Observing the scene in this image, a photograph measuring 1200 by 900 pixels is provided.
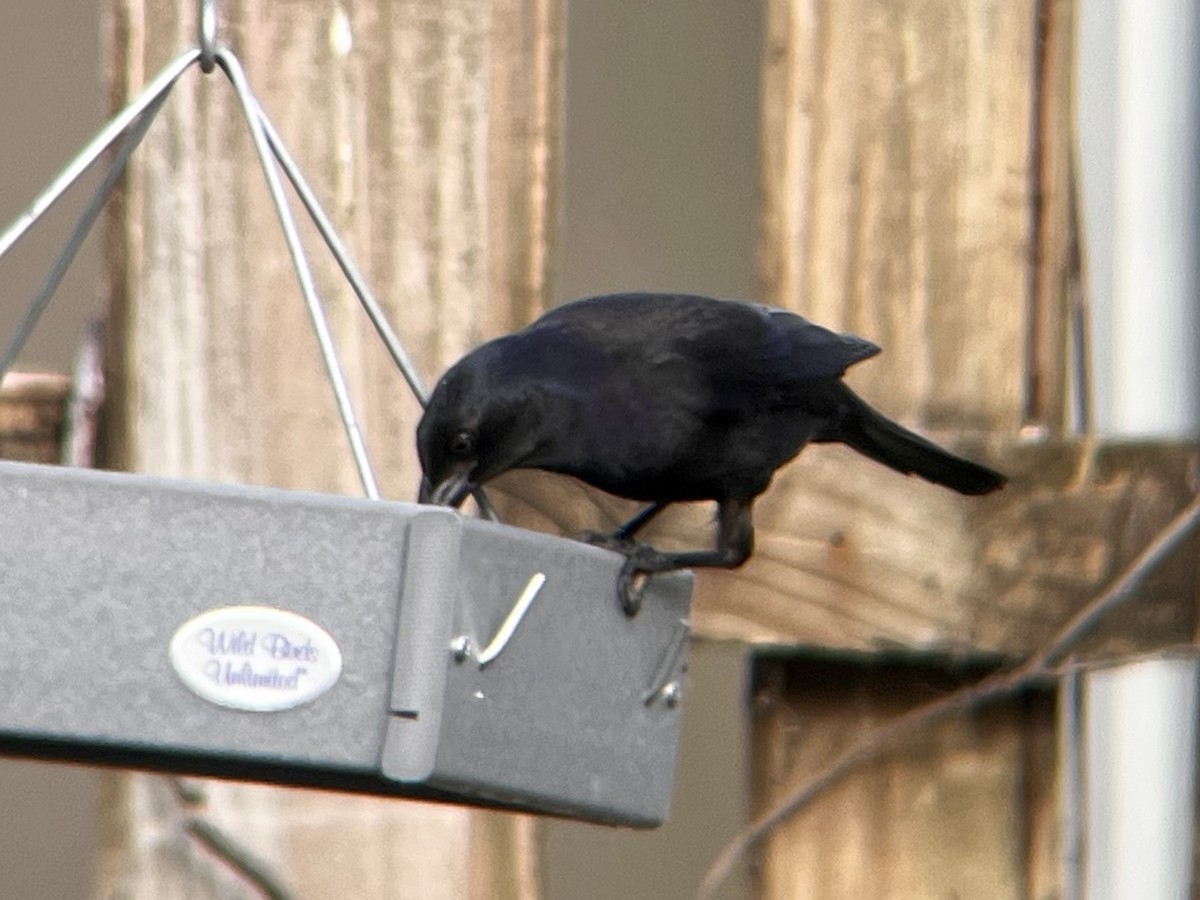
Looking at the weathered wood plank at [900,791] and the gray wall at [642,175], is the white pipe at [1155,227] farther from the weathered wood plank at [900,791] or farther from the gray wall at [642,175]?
the gray wall at [642,175]

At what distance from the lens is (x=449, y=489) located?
8.35 feet

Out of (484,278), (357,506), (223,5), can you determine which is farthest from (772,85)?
(357,506)

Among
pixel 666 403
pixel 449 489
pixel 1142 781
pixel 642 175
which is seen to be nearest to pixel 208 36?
pixel 449 489

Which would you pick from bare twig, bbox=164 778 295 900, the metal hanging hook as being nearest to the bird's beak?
bare twig, bbox=164 778 295 900

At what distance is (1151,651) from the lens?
2600 mm

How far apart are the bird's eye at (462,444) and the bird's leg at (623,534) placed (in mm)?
152

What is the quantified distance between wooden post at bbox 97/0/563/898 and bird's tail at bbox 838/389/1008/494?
1.23 feet

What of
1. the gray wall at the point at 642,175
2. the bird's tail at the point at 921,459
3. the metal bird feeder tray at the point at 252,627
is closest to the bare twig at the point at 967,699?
the bird's tail at the point at 921,459

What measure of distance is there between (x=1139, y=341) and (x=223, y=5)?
1084 mm

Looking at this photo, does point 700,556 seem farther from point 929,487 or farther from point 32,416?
point 32,416

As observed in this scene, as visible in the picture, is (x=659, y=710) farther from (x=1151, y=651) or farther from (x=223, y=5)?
(x=223, y=5)

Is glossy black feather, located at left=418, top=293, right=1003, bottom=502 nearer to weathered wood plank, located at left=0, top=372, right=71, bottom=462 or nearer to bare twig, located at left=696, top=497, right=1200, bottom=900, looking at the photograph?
bare twig, located at left=696, top=497, right=1200, bottom=900

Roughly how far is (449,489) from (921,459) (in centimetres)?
47

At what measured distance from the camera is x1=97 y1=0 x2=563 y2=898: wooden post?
2570 mm
